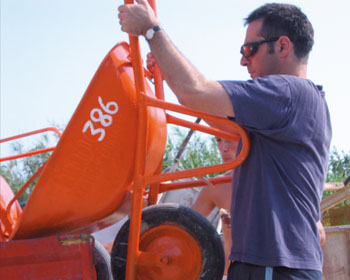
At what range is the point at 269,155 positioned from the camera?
6.07 ft

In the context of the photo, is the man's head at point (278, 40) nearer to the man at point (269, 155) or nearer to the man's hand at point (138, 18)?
the man at point (269, 155)

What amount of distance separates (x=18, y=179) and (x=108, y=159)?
15679 mm

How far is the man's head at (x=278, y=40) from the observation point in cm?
199

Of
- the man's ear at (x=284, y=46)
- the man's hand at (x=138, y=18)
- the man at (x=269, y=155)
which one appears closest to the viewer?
the man at (x=269, y=155)

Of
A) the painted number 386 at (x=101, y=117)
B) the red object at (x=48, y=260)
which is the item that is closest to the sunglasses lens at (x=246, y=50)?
the painted number 386 at (x=101, y=117)

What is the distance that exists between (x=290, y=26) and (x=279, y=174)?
2.08 ft

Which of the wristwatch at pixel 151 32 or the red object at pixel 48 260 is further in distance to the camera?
the red object at pixel 48 260

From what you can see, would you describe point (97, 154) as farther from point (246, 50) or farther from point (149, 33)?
point (246, 50)

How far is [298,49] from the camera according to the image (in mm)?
2014

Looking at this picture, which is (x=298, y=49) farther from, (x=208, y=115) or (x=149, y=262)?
(x=149, y=262)

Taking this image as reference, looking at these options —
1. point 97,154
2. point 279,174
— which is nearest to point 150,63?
point 97,154

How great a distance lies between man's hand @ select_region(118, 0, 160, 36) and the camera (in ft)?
6.08

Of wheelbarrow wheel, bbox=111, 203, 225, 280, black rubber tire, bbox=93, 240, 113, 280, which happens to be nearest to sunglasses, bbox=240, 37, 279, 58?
wheelbarrow wheel, bbox=111, 203, 225, 280

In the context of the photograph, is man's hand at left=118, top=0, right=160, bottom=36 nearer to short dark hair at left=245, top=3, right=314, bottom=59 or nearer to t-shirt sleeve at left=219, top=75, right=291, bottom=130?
t-shirt sleeve at left=219, top=75, right=291, bottom=130
